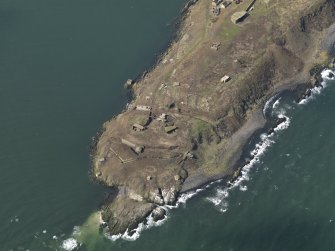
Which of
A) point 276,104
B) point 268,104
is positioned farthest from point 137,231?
point 276,104

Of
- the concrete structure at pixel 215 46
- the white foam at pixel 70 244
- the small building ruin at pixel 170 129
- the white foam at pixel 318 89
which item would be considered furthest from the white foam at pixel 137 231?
the concrete structure at pixel 215 46

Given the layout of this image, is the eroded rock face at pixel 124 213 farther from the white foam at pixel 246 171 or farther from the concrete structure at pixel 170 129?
the concrete structure at pixel 170 129

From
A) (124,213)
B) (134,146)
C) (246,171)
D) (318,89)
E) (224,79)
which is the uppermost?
(134,146)

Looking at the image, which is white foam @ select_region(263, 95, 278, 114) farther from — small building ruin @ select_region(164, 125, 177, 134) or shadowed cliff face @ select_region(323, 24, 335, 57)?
shadowed cliff face @ select_region(323, 24, 335, 57)

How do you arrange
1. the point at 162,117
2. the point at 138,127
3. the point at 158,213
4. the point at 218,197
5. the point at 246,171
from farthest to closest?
the point at 162,117, the point at 138,127, the point at 246,171, the point at 218,197, the point at 158,213

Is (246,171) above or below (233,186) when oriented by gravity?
below

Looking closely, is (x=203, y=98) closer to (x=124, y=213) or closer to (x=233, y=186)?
(x=233, y=186)
